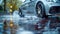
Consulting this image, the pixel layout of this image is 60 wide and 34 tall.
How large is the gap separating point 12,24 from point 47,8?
0.43 metres

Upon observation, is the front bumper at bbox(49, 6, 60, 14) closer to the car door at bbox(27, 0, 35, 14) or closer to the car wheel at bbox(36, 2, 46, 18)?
the car wheel at bbox(36, 2, 46, 18)

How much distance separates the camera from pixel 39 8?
61.0 inches

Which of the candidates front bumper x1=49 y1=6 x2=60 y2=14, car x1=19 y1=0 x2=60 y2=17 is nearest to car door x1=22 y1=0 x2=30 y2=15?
car x1=19 y1=0 x2=60 y2=17

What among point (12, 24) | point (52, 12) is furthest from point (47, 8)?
point (12, 24)

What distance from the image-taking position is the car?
1491 millimetres

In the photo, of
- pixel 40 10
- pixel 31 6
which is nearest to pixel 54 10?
pixel 40 10

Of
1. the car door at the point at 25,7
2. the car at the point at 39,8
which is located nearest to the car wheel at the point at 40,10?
the car at the point at 39,8

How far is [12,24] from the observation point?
1491 mm

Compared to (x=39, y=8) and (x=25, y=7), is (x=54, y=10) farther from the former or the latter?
(x=25, y=7)

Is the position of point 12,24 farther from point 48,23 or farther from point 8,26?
point 48,23

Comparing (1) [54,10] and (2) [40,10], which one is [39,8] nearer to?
(2) [40,10]

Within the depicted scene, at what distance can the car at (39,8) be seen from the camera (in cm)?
149

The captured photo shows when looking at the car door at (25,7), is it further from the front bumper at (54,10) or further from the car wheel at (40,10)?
the front bumper at (54,10)

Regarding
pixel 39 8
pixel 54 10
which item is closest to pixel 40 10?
pixel 39 8
